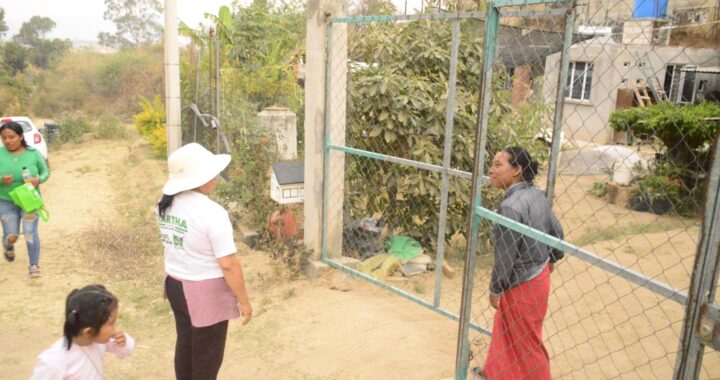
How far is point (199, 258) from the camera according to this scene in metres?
3.03

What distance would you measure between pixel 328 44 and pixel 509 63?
83.2 inches

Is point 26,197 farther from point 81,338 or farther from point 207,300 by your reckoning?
point 81,338

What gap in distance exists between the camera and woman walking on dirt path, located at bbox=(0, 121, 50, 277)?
5.62 metres

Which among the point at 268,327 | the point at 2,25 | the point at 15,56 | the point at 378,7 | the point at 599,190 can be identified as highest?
the point at 2,25

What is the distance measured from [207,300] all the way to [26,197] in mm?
3539

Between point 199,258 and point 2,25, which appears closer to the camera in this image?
point 199,258

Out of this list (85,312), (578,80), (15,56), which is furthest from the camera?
(15,56)

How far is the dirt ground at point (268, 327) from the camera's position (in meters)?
4.26

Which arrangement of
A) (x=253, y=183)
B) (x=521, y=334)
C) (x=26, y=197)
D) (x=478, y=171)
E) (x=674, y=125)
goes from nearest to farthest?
(x=478, y=171) → (x=521, y=334) → (x=26, y=197) → (x=253, y=183) → (x=674, y=125)

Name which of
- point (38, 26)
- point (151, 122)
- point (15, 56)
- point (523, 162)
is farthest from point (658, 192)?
point (38, 26)

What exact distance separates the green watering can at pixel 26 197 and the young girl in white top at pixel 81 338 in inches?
141

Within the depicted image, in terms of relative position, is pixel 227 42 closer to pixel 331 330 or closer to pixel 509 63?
pixel 509 63

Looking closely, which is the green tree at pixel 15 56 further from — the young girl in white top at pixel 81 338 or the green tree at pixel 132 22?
the young girl in white top at pixel 81 338

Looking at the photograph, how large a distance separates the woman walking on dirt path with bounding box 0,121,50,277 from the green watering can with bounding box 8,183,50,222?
101mm
